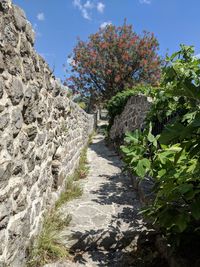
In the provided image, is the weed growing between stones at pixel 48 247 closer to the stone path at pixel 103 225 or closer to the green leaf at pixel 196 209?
the stone path at pixel 103 225

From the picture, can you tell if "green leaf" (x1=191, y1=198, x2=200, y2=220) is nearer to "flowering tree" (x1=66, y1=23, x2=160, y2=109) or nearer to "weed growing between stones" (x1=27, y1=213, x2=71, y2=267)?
"weed growing between stones" (x1=27, y1=213, x2=71, y2=267)

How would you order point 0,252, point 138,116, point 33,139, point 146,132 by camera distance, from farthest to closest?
point 138,116 < point 33,139 < point 146,132 < point 0,252

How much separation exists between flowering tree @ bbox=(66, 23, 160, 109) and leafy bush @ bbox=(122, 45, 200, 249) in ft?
52.0

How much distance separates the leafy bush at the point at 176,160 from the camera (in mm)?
1374

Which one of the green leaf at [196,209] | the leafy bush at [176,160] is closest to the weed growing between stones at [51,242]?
the leafy bush at [176,160]

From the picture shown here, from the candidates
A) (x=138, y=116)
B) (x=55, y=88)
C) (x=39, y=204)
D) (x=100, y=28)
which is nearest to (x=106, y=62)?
(x=100, y=28)

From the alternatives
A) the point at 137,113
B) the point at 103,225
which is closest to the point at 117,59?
the point at 137,113

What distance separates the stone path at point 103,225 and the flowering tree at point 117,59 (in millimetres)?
13372

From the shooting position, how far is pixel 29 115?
3.08m

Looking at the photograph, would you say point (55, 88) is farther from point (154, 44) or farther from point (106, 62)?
point (154, 44)

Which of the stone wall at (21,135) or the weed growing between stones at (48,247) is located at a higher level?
the stone wall at (21,135)

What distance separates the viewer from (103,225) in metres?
4.24

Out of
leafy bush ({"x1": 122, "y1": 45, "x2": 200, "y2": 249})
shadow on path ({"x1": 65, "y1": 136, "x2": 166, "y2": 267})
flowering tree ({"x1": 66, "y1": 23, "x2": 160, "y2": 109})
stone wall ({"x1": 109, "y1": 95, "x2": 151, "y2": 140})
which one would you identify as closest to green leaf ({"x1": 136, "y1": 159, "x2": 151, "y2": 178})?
leafy bush ({"x1": 122, "y1": 45, "x2": 200, "y2": 249})

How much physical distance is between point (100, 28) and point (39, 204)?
18224mm
